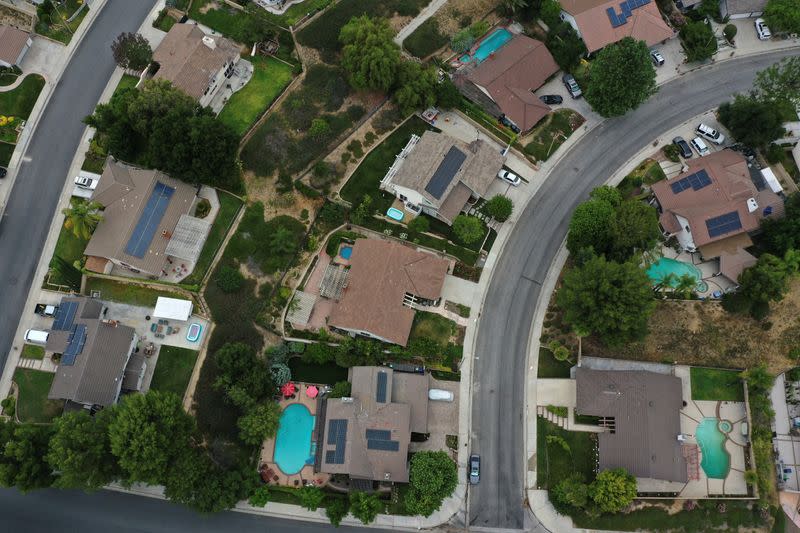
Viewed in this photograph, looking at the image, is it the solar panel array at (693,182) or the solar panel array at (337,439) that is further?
the solar panel array at (693,182)

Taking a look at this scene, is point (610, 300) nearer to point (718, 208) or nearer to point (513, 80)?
point (718, 208)

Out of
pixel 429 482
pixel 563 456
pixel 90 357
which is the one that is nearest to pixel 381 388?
pixel 429 482

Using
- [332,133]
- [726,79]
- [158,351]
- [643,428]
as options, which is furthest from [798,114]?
Result: [158,351]

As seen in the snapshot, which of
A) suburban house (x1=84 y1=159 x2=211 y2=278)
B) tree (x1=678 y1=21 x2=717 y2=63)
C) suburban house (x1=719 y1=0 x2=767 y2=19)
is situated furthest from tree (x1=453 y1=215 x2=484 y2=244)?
suburban house (x1=719 y1=0 x2=767 y2=19)

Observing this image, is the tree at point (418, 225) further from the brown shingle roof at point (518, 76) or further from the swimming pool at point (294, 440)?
the swimming pool at point (294, 440)

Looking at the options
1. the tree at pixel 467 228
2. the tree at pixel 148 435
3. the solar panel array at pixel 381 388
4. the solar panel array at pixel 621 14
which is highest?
the solar panel array at pixel 621 14

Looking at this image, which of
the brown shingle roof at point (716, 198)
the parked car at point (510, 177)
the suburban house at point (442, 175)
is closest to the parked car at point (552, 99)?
the suburban house at point (442, 175)
